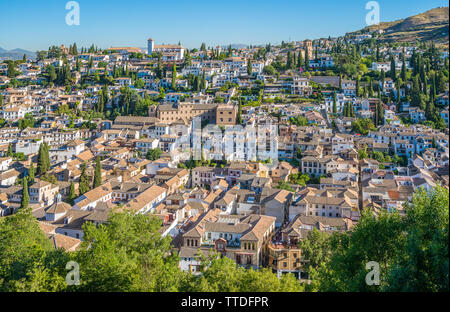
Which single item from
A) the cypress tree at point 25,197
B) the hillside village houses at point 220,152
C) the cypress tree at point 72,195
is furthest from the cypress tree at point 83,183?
the cypress tree at point 25,197

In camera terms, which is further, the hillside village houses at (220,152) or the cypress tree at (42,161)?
the cypress tree at (42,161)

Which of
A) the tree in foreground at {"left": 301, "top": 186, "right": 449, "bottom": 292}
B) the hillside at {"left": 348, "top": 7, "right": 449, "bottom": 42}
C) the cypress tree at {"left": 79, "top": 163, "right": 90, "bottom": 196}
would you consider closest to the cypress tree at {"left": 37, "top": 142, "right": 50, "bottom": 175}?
the cypress tree at {"left": 79, "top": 163, "right": 90, "bottom": 196}

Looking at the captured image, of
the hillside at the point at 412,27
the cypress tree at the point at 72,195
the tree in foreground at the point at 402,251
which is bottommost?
the cypress tree at the point at 72,195

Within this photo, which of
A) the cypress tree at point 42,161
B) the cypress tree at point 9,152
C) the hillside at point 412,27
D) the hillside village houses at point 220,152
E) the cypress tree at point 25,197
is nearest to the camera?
the hillside village houses at point 220,152

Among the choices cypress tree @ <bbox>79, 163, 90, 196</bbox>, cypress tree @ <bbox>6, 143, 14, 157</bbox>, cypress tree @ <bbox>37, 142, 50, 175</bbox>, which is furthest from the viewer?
cypress tree @ <bbox>6, 143, 14, 157</bbox>

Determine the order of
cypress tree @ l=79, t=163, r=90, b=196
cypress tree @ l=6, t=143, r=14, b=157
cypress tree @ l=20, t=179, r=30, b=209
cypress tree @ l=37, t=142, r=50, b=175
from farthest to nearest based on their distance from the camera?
cypress tree @ l=6, t=143, r=14, b=157 → cypress tree @ l=37, t=142, r=50, b=175 → cypress tree @ l=79, t=163, r=90, b=196 → cypress tree @ l=20, t=179, r=30, b=209

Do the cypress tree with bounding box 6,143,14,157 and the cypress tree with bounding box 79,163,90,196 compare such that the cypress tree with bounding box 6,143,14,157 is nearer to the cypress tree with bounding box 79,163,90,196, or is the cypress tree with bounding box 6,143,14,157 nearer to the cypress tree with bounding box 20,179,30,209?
the cypress tree with bounding box 20,179,30,209

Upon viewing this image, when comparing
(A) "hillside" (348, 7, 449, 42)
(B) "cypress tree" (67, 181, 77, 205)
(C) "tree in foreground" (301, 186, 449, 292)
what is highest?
(A) "hillside" (348, 7, 449, 42)

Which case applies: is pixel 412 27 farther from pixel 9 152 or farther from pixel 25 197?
pixel 25 197

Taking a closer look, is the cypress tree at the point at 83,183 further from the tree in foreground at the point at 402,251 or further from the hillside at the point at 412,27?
the hillside at the point at 412,27
